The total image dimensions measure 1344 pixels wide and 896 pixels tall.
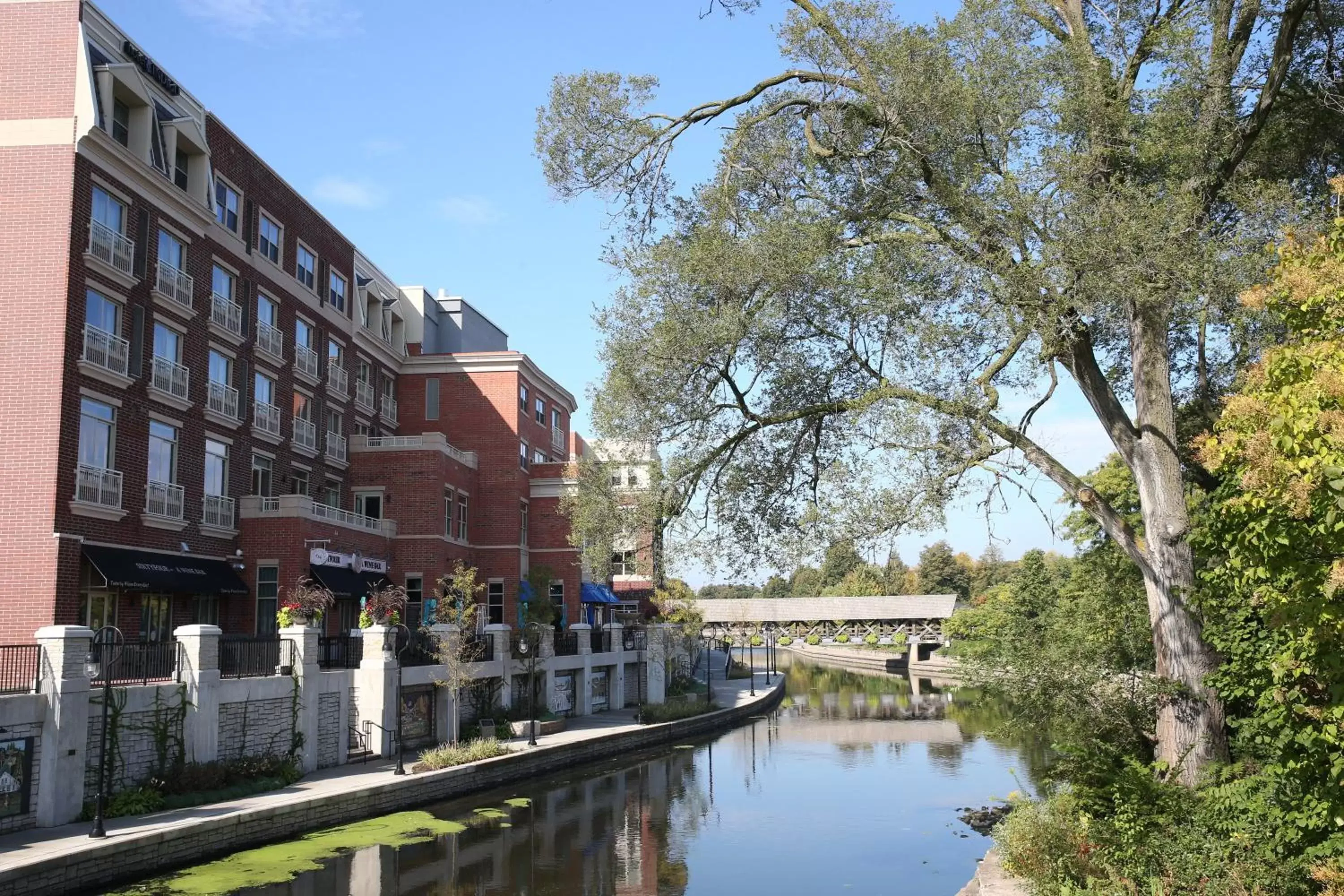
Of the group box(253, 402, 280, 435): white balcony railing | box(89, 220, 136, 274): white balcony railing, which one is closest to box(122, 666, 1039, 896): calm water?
box(253, 402, 280, 435): white balcony railing

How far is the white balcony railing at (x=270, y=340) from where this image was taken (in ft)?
120

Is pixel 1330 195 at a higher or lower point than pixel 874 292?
higher

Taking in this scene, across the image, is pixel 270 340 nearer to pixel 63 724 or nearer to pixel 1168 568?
pixel 63 724

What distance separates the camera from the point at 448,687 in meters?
30.6

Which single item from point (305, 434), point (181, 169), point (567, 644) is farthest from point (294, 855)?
point (305, 434)

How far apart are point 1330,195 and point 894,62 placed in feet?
24.7

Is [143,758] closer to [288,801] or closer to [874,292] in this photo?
[288,801]

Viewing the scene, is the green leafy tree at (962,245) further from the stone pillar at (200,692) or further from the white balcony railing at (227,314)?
the white balcony railing at (227,314)

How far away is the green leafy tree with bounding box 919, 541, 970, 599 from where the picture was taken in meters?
128

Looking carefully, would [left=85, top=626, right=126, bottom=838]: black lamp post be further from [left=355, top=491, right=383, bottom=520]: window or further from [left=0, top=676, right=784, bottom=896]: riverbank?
Answer: [left=355, top=491, right=383, bottom=520]: window

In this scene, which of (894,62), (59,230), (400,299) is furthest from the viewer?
(400,299)

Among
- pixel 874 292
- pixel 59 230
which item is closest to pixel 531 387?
pixel 59 230

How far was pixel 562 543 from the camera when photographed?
169 ft

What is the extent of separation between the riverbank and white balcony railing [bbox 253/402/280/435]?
1383 cm
